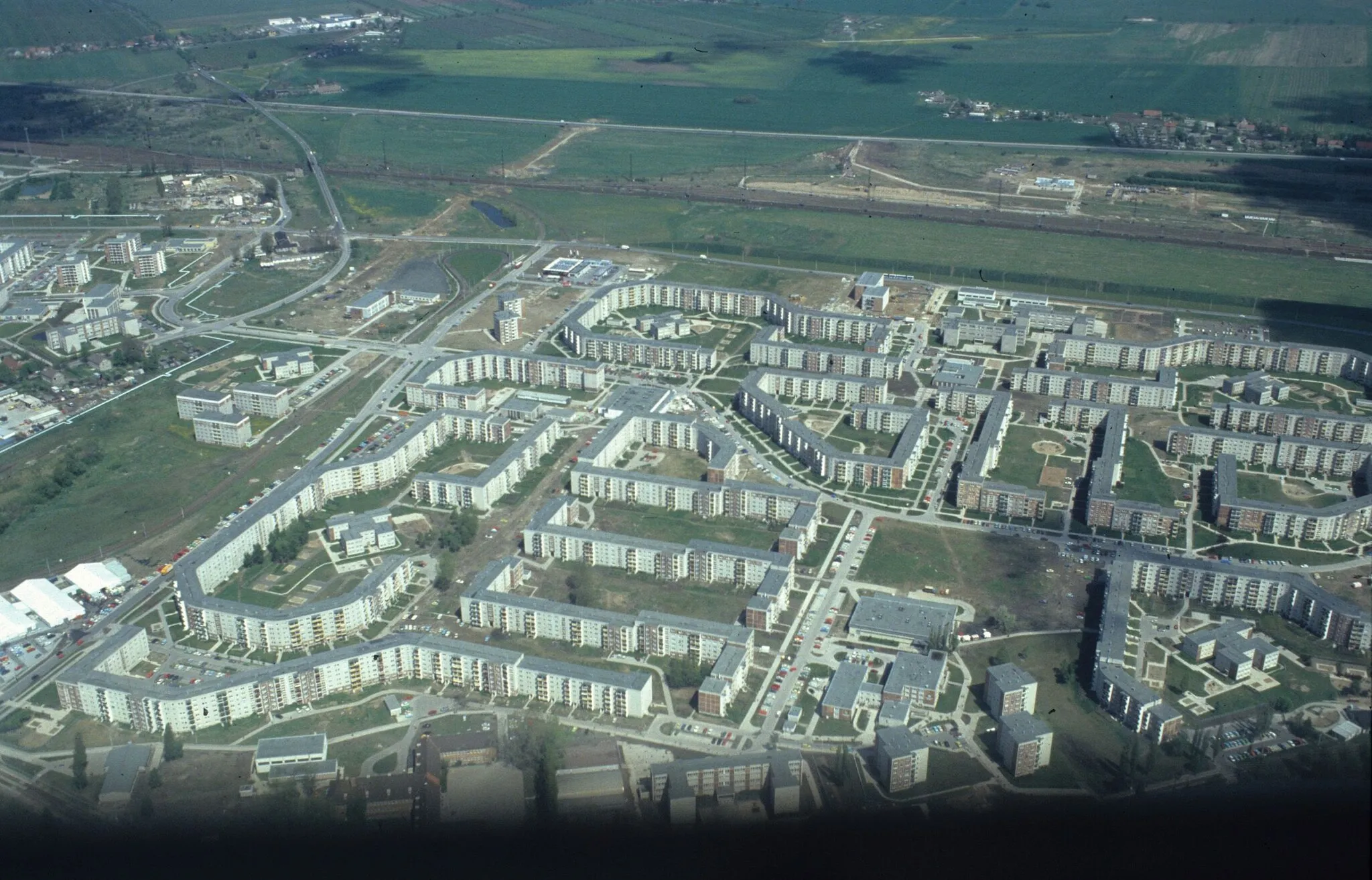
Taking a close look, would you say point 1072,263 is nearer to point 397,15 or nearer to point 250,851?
point 250,851

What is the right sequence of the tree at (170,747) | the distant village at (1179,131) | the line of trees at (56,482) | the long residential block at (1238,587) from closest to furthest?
the tree at (170,747), the long residential block at (1238,587), the line of trees at (56,482), the distant village at (1179,131)

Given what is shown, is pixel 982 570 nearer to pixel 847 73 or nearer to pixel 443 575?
pixel 443 575

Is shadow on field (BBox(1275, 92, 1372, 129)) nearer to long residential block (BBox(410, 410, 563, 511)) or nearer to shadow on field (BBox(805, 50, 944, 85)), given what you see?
shadow on field (BBox(805, 50, 944, 85))

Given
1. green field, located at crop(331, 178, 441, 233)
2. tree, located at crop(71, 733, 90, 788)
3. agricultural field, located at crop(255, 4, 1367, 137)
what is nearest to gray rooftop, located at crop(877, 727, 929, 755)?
tree, located at crop(71, 733, 90, 788)

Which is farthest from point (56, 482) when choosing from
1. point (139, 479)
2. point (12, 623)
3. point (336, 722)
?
point (336, 722)

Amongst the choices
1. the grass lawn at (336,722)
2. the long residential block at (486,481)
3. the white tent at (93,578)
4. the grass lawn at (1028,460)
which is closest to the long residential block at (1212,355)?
the grass lawn at (1028,460)

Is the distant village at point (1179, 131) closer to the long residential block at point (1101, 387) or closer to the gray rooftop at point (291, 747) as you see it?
the long residential block at point (1101, 387)
